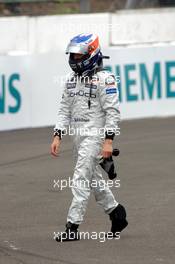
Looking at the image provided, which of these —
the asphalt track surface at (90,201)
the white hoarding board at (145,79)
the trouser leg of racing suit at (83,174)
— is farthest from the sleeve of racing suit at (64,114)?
the white hoarding board at (145,79)

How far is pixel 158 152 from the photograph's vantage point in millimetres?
13938

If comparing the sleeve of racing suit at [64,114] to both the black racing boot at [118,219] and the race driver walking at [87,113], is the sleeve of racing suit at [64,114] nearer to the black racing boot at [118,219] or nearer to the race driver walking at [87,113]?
the race driver walking at [87,113]

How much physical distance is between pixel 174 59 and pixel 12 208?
797 cm

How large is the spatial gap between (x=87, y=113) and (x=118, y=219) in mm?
1005

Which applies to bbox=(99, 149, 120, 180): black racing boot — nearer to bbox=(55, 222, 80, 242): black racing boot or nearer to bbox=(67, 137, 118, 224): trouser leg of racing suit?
bbox=(67, 137, 118, 224): trouser leg of racing suit

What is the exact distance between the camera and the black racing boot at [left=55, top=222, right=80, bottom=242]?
8578 mm

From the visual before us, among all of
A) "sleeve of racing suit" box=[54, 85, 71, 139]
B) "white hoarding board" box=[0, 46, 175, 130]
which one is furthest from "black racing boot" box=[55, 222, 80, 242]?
"white hoarding board" box=[0, 46, 175, 130]

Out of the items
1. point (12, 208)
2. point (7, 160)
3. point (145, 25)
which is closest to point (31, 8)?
point (145, 25)

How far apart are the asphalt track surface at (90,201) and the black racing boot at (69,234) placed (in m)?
0.10

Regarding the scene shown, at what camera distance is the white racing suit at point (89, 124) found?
334 inches

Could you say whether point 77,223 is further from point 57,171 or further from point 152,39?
point 152,39

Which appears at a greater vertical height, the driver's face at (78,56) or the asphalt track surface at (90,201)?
the driver's face at (78,56)

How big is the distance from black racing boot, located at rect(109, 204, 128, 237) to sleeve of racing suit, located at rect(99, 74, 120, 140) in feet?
2.54

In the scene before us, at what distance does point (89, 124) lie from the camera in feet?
28.1
